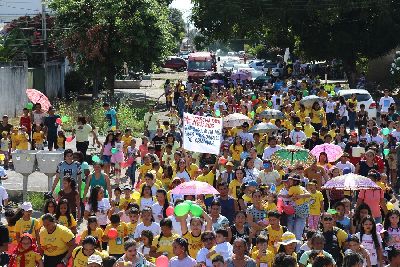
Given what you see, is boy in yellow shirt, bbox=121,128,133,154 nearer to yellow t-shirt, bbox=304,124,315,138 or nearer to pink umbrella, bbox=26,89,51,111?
yellow t-shirt, bbox=304,124,315,138

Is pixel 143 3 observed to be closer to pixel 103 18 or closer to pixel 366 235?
pixel 103 18

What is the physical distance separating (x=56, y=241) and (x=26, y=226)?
707 millimetres

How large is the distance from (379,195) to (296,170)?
5.62 ft

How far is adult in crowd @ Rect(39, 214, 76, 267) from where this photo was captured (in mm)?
12172

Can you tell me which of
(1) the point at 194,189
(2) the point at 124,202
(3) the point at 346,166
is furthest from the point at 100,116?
(1) the point at 194,189

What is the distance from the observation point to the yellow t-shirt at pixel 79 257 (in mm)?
11117

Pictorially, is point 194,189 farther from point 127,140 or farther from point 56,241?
point 127,140

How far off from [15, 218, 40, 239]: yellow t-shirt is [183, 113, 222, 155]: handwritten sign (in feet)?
15.8

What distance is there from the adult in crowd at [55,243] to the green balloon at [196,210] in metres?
1.55

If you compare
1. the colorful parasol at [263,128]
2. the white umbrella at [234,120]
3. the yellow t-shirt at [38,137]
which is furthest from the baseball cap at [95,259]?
the yellow t-shirt at [38,137]

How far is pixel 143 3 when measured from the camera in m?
39.8

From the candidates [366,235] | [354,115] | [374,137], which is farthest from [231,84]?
[366,235]

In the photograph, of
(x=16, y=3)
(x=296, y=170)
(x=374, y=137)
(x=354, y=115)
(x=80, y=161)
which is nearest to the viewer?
(x=296, y=170)

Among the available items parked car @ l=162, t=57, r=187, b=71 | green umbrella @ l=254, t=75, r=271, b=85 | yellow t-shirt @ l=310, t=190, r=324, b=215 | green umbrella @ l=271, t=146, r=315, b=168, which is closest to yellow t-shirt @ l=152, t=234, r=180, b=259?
yellow t-shirt @ l=310, t=190, r=324, b=215
